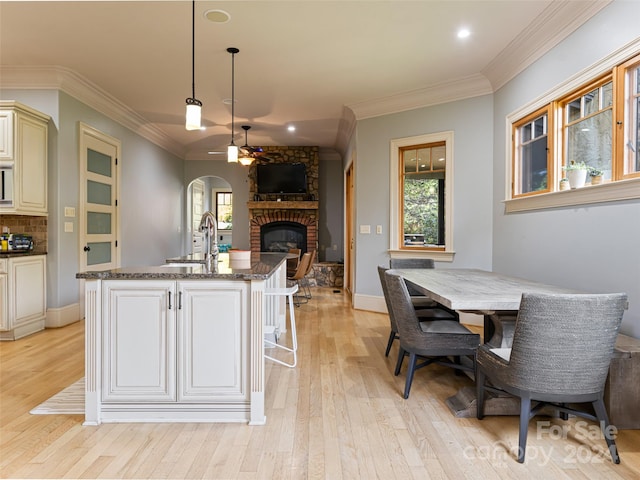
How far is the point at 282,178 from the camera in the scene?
7.88m

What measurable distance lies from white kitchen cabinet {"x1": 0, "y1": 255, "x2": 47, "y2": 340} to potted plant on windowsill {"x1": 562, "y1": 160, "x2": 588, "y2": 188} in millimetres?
4896

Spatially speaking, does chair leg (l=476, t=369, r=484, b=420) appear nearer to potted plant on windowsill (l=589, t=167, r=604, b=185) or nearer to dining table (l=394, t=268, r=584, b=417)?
dining table (l=394, t=268, r=584, b=417)

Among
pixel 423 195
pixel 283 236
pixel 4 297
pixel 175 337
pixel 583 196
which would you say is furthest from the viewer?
pixel 283 236

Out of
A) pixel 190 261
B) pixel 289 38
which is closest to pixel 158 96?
pixel 289 38

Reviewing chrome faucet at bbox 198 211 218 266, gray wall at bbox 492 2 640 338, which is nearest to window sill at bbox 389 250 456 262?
gray wall at bbox 492 2 640 338

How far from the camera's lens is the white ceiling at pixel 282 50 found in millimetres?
3074

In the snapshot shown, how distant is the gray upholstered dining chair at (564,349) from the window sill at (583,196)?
102 centimetres

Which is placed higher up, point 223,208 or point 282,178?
point 282,178

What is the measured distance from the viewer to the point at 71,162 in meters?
4.45

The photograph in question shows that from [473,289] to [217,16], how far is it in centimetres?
283

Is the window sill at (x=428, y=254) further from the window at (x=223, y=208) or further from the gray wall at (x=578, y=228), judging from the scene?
the window at (x=223, y=208)

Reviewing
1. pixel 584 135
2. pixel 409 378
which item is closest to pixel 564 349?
pixel 409 378

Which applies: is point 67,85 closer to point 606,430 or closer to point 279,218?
point 279,218

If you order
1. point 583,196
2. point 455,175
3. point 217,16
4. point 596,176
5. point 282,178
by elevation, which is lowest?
point 583,196
